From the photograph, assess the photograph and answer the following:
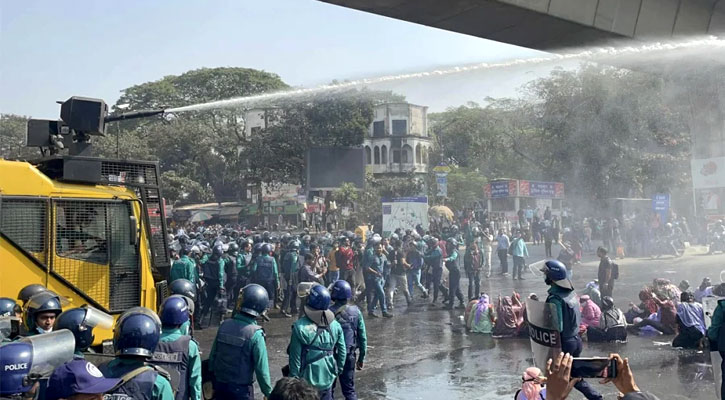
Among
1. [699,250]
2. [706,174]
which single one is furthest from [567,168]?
[706,174]

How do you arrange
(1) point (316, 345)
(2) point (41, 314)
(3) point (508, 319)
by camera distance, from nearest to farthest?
(2) point (41, 314), (1) point (316, 345), (3) point (508, 319)

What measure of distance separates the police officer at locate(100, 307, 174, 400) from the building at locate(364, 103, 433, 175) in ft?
155

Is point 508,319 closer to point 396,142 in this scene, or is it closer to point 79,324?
point 79,324

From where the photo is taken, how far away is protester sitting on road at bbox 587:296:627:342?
1033cm

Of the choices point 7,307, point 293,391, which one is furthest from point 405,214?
point 293,391

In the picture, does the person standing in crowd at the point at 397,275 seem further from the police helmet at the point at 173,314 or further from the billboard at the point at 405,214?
the police helmet at the point at 173,314

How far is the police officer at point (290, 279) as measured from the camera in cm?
1451

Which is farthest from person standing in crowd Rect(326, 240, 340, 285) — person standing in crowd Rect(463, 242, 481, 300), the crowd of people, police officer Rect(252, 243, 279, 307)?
person standing in crowd Rect(463, 242, 481, 300)

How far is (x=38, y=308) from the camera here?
4773 mm

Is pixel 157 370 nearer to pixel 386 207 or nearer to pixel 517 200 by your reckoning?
pixel 386 207

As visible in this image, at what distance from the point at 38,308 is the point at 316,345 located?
2.15 m

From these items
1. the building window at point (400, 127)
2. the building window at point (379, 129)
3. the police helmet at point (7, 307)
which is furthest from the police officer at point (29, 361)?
the building window at point (379, 129)

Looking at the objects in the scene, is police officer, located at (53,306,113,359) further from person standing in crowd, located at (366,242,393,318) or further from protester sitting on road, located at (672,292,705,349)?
person standing in crowd, located at (366,242,393,318)

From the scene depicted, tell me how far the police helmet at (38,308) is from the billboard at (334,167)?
32.0 m
